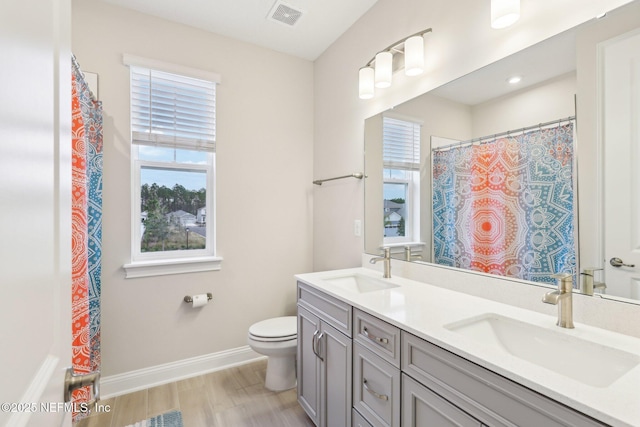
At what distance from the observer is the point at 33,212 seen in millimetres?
466

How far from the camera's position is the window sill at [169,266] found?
2.13 metres

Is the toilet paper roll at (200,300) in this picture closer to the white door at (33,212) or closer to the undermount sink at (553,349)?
the white door at (33,212)

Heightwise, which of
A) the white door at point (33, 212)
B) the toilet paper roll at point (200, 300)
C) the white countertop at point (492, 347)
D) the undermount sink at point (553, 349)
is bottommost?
the toilet paper roll at point (200, 300)

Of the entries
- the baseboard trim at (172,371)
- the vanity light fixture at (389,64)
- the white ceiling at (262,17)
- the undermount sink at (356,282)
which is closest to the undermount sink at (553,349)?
the undermount sink at (356,282)

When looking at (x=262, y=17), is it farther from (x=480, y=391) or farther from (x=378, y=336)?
(x=480, y=391)

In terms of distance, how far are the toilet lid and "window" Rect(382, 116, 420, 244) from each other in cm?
92

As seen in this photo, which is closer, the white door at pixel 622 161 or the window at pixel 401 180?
the white door at pixel 622 161

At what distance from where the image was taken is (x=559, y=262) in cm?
117

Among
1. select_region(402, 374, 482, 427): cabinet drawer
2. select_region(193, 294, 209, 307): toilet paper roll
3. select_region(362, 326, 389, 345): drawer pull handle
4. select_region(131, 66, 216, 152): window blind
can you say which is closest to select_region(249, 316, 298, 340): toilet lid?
select_region(193, 294, 209, 307): toilet paper roll

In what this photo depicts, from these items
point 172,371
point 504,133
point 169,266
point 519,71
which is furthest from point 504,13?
point 172,371

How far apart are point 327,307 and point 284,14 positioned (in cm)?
203

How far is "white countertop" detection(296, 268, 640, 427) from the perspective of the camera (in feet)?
2.13

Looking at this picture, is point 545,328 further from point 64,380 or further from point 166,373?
point 166,373

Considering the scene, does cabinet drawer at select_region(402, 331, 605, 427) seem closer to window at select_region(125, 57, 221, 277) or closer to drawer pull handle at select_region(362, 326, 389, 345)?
drawer pull handle at select_region(362, 326, 389, 345)
